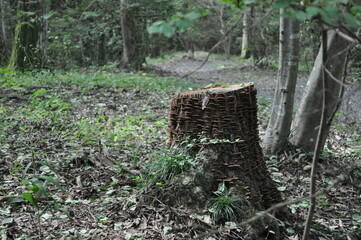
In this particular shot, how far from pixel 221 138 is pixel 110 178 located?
1.43m

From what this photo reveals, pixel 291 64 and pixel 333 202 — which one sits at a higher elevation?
pixel 291 64

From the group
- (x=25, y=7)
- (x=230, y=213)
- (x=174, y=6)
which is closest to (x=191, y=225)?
(x=230, y=213)

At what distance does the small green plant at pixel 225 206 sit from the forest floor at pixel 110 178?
2.6 inches

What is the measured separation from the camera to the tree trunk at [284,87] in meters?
4.65

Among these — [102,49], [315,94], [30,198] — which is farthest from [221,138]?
[102,49]

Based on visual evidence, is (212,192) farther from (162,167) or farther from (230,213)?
(162,167)

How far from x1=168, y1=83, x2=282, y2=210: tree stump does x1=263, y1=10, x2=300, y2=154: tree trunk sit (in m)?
1.46

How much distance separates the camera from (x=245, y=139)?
340 centimetres

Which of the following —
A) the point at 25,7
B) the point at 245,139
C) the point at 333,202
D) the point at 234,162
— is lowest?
the point at 333,202

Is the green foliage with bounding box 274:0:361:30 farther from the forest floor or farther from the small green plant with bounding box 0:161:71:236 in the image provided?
the small green plant with bounding box 0:161:71:236

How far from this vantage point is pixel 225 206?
3.05 m

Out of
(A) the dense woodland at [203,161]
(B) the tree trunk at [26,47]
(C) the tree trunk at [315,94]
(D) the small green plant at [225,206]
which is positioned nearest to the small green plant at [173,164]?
(A) the dense woodland at [203,161]

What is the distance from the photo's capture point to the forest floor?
2.91m

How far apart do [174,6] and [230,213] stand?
10.7 metres
